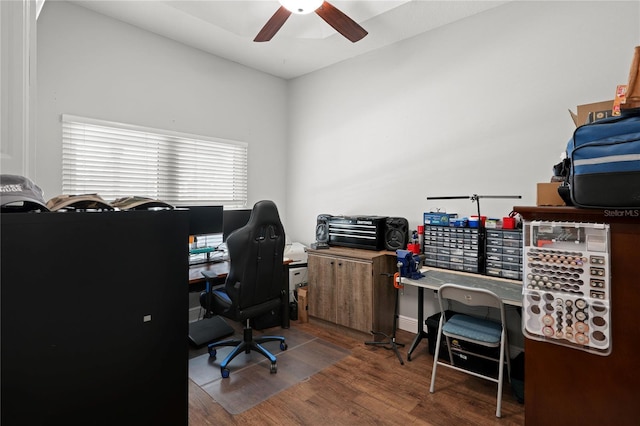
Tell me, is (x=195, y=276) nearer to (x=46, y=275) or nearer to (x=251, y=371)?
(x=251, y=371)

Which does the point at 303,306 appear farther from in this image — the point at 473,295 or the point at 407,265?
the point at 473,295

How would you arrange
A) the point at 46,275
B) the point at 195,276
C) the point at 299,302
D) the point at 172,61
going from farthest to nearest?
the point at 299,302 → the point at 172,61 → the point at 195,276 → the point at 46,275

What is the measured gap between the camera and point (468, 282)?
2.43 metres

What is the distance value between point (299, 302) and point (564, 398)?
8.30ft

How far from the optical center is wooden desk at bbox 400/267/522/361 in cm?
216

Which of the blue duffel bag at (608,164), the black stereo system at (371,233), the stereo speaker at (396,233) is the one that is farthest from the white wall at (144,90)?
the blue duffel bag at (608,164)

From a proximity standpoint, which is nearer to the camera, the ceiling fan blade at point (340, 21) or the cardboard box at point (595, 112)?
the cardboard box at point (595, 112)

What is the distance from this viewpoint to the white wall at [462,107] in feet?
7.95

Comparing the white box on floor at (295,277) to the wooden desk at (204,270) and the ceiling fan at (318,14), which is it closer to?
the wooden desk at (204,270)

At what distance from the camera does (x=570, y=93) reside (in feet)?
8.04

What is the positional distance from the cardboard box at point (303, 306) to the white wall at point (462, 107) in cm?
89

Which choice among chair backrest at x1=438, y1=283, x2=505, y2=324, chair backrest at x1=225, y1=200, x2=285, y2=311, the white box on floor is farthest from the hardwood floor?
the white box on floor

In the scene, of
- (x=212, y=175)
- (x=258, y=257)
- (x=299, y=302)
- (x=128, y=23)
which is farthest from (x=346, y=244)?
(x=128, y=23)

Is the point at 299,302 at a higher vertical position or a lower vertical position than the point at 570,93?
lower
